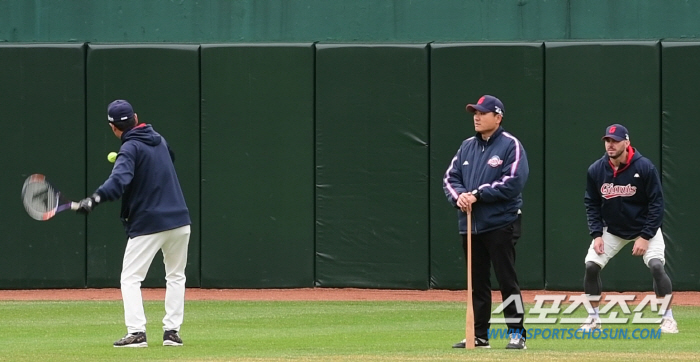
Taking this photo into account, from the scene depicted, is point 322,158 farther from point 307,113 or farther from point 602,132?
point 602,132

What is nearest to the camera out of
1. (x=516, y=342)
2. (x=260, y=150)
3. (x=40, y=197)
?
(x=516, y=342)

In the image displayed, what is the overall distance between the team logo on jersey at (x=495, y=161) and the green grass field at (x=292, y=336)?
1375mm

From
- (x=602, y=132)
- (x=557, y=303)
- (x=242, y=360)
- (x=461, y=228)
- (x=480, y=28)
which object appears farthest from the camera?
(x=480, y=28)

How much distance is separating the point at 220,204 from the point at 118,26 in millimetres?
2992

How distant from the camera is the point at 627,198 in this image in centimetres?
1072

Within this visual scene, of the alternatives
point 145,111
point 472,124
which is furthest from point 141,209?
point 472,124

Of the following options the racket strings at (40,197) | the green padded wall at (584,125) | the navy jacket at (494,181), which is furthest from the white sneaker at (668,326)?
the racket strings at (40,197)

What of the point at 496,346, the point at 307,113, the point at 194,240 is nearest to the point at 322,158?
the point at 307,113

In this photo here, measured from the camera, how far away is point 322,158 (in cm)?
1588

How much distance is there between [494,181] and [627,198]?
7.28 ft

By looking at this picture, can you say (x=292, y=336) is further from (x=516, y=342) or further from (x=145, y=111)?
(x=145, y=111)

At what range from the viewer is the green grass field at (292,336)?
8648 mm

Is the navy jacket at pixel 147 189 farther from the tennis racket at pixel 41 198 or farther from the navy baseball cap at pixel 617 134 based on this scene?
the navy baseball cap at pixel 617 134

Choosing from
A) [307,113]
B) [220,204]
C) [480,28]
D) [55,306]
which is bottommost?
[55,306]
